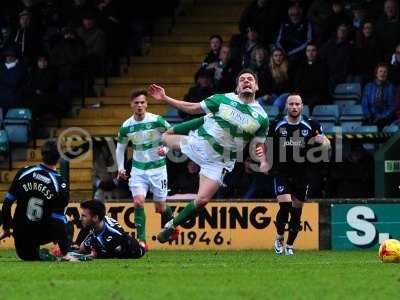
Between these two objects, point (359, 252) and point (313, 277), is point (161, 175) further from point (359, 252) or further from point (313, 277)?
point (313, 277)

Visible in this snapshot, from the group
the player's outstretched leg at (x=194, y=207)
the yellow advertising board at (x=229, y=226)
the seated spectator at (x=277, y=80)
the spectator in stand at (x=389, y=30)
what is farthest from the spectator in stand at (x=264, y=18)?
the player's outstretched leg at (x=194, y=207)

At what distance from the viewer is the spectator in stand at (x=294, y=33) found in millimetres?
23656

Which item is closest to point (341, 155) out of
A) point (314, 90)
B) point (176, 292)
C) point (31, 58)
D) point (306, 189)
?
point (314, 90)

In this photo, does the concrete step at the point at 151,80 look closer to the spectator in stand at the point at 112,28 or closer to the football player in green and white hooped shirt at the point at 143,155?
the spectator in stand at the point at 112,28

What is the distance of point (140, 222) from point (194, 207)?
8.65ft

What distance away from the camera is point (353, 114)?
2214cm

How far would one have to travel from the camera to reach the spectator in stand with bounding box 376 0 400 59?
23.1 meters

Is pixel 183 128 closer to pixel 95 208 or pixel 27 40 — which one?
pixel 95 208

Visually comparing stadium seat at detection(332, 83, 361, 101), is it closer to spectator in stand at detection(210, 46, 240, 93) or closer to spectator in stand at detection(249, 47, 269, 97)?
spectator in stand at detection(249, 47, 269, 97)

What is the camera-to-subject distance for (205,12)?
27250 millimetres

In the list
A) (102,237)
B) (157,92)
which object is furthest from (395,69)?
(157,92)

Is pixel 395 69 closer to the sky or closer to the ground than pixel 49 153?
closer to the sky

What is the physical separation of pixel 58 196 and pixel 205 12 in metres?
12.5

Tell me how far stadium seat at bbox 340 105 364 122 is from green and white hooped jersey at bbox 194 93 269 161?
553cm
